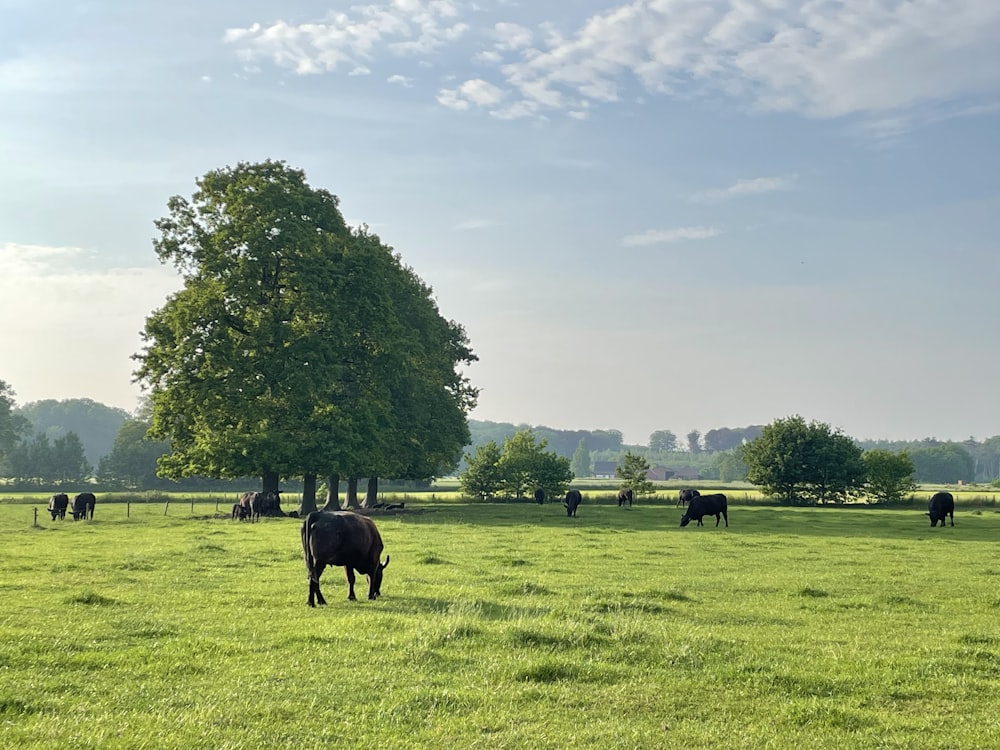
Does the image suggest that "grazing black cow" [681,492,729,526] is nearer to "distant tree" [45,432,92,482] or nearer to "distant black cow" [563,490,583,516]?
"distant black cow" [563,490,583,516]

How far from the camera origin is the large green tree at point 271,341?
46156 mm

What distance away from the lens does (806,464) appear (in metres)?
78.4

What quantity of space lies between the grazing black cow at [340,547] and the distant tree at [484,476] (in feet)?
199

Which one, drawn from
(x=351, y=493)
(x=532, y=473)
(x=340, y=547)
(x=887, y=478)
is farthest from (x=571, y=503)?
(x=340, y=547)

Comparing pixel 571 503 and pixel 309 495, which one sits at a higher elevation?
pixel 309 495

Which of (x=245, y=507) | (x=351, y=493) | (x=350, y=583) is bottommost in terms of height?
(x=245, y=507)

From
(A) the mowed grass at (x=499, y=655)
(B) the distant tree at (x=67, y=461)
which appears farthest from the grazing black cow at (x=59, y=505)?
(B) the distant tree at (x=67, y=461)

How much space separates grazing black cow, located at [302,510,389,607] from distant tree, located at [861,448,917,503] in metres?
70.1

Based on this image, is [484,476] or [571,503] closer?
[571,503]

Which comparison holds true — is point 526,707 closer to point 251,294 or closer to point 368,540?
point 368,540

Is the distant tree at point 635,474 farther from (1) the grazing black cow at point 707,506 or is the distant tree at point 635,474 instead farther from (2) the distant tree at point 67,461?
(2) the distant tree at point 67,461

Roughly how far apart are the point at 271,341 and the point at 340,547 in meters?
32.6

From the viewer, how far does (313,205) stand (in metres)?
50.0

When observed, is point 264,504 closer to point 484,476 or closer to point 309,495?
point 309,495
